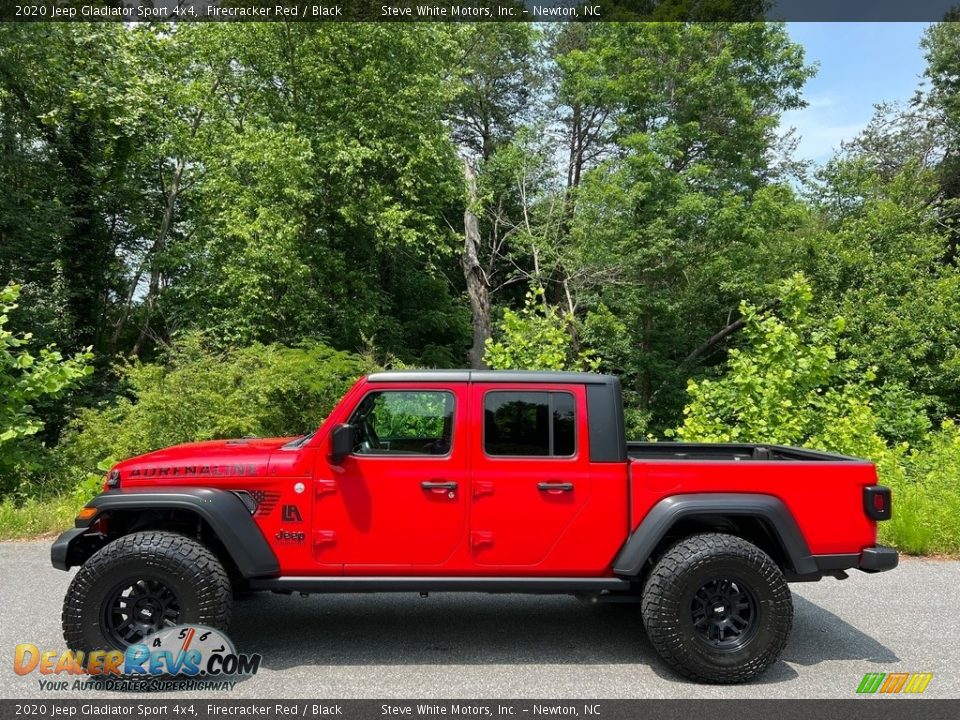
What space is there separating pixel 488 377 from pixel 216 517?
1.76m

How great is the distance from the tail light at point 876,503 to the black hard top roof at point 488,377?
160 cm

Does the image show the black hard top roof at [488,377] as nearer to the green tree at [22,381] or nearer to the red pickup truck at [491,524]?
the red pickup truck at [491,524]

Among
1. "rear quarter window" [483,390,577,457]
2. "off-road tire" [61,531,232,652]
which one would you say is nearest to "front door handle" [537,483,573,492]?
"rear quarter window" [483,390,577,457]

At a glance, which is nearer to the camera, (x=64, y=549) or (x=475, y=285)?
(x=64, y=549)

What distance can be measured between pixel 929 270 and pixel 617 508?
19.7 m

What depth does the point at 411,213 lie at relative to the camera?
16922mm

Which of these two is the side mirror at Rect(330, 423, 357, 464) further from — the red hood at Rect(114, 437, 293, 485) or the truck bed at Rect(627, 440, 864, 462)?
the truck bed at Rect(627, 440, 864, 462)

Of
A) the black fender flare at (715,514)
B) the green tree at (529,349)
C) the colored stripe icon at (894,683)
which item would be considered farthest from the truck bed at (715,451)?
the green tree at (529,349)

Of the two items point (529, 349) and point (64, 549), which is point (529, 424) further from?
point (529, 349)

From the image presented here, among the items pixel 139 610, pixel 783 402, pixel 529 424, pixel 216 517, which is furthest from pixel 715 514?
pixel 783 402

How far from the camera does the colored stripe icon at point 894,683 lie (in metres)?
3.91

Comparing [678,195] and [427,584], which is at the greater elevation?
[678,195]

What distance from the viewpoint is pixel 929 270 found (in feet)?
65.0

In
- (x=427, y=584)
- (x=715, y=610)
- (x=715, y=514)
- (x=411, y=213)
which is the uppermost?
(x=411, y=213)
